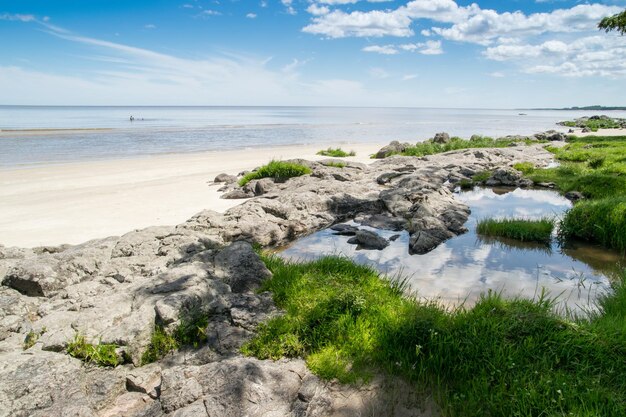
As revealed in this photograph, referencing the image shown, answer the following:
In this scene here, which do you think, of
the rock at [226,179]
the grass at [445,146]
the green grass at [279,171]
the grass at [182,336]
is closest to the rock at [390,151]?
the grass at [445,146]

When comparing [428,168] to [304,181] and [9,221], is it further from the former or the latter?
[9,221]

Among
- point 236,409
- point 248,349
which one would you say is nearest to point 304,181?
point 248,349

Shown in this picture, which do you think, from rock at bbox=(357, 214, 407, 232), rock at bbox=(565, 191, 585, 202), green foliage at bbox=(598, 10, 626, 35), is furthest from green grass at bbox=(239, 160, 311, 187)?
green foliage at bbox=(598, 10, 626, 35)

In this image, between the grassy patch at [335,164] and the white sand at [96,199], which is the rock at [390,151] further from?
the white sand at [96,199]

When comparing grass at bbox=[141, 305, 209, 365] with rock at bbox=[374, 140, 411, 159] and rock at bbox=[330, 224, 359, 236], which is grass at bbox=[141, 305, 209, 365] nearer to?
rock at bbox=[330, 224, 359, 236]

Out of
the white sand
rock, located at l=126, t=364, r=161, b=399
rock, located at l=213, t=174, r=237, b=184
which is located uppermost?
rock, located at l=213, t=174, r=237, b=184

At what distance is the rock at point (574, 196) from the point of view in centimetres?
1367

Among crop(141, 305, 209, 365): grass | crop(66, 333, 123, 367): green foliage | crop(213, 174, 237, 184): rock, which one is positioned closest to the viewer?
crop(66, 333, 123, 367): green foliage

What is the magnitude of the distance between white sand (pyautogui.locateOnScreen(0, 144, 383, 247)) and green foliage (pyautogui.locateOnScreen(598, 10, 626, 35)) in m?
31.9

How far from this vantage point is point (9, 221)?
34.3ft

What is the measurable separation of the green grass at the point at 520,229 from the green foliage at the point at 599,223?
0.40 m

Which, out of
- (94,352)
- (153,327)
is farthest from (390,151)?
(94,352)

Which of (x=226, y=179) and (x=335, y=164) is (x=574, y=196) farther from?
(x=226, y=179)

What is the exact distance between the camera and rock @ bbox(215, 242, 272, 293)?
6.22 meters
